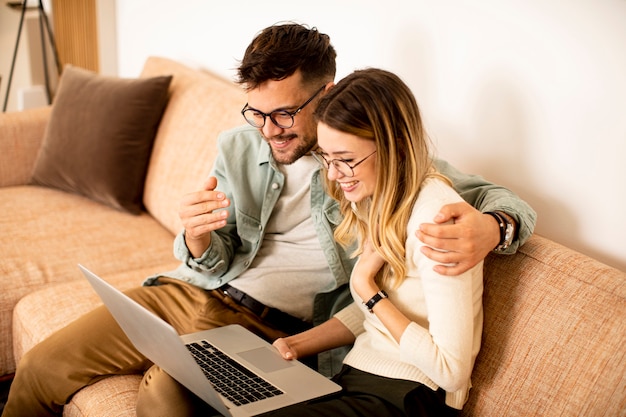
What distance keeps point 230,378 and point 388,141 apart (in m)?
0.59

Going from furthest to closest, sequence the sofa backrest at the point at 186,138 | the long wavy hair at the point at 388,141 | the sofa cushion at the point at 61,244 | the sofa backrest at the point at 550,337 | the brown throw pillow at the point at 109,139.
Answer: the brown throw pillow at the point at 109,139, the sofa backrest at the point at 186,138, the sofa cushion at the point at 61,244, the long wavy hair at the point at 388,141, the sofa backrest at the point at 550,337

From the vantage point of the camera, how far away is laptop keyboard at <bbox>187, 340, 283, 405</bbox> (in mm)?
1404

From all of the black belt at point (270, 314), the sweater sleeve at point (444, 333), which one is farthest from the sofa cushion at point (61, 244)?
the sweater sleeve at point (444, 333)

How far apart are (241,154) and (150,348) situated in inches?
24.3

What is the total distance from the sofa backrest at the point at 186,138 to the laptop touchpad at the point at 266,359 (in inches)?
34.1

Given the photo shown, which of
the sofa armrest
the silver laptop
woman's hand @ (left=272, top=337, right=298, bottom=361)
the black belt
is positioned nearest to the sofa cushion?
the sofa armrest

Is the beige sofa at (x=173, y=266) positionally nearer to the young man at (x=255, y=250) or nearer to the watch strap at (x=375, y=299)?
the young man at (x=255, y=250)

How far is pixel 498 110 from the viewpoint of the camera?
1658 mm

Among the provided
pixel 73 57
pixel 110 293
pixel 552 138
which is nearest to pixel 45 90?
pixel 73 57

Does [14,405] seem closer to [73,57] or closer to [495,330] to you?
[495,330]

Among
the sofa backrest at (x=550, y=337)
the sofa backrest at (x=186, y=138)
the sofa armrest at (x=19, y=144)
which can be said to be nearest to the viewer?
the sofa backrest at (x=550, y=337)

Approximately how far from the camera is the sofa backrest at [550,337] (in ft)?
4.01

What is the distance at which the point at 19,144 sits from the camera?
9.59 feet

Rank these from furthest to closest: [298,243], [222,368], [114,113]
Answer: [114,113], [298,243], [222,368]
